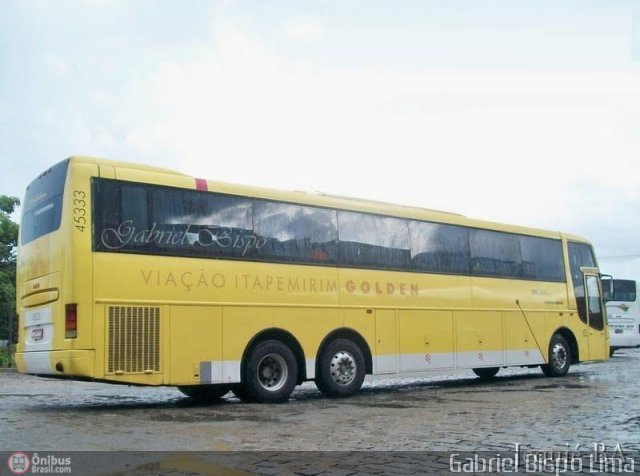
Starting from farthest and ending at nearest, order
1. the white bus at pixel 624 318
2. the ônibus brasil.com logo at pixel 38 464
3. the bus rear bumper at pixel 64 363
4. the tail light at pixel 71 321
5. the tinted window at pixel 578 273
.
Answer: the white bus at pixel 624 318, the tinted window at pixel 578 273, the tail light at pixel 71 321, the bus rear bumper at pixel 64 363, the ônibus brasil.com logo at pixel 38 464

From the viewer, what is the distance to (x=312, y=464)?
21.8ft

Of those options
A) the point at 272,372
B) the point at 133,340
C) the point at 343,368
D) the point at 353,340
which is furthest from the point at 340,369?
the point at 133,340

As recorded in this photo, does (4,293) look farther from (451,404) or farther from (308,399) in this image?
(451,404)

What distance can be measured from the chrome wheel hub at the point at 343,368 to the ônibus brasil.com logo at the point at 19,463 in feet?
22.5

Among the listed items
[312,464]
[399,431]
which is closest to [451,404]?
[399,431]

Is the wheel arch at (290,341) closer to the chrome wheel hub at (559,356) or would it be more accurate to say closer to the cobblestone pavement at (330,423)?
the cobblestone pavement at (330,423)

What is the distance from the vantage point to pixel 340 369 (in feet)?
43.2

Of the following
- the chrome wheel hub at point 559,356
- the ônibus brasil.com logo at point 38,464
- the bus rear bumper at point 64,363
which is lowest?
the ônibus brasil.com logo at point 38,464

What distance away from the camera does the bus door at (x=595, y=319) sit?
778 inches

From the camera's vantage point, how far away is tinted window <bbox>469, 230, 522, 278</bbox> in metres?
16.6

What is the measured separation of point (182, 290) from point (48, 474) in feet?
16.9

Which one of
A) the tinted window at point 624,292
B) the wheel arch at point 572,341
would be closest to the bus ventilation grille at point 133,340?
the wheel arch at point 572,341

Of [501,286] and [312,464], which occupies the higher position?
[501,286]

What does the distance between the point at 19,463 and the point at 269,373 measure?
19.3ft
